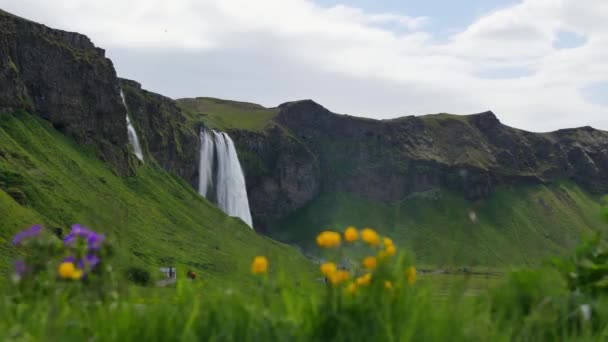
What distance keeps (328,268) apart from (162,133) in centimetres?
18766

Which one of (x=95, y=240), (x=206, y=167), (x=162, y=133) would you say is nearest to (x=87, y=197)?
(x=162, y=133)

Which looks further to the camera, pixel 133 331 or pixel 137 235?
pixel 137 235

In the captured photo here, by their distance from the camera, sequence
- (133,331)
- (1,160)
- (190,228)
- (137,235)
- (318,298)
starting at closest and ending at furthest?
(133,331), (318,298), (1,160), (137,235), (190,228)

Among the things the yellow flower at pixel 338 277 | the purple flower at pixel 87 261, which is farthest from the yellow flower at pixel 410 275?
the purple flower at pixel 87 261

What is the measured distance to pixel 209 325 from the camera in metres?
5.30

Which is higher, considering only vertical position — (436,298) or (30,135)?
(30,135)

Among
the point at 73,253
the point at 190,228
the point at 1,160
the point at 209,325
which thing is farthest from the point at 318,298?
the point at 190,228

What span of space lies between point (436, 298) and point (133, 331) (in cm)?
240

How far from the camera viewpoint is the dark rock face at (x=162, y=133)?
183250mm

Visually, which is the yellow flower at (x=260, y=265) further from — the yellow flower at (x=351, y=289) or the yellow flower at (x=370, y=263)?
the yellow flower at (x=370, y=263)

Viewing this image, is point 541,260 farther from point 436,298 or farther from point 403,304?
point 403,304

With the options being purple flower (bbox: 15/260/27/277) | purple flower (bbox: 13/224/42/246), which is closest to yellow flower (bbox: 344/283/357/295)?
purple flower (bbox: 13/224/42/246)

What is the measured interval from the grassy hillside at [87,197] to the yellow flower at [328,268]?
3734 inches

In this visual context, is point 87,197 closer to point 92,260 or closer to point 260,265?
point 92,260
